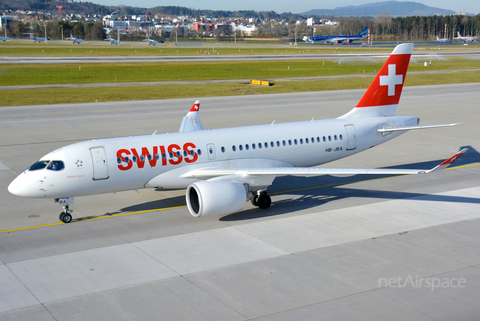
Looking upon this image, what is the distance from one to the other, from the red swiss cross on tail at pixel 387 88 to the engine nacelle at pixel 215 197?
10.5m

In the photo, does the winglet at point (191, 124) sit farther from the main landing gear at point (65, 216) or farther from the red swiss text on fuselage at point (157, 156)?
the main landing gear at point (65, 216)

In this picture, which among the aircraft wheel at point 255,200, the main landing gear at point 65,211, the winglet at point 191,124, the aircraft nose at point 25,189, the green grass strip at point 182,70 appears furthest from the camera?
the green grass strip at point 182,70

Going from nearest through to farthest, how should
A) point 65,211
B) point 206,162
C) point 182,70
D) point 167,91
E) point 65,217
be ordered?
point 65,217 < point 65,211 < point 206,162 < point 167,91 < point 182,70

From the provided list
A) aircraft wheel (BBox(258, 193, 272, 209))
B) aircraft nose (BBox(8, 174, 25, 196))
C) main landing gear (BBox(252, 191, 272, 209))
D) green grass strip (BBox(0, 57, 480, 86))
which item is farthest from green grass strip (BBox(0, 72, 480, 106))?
aircraft wheel (BBox(258, 193, 272, 209))

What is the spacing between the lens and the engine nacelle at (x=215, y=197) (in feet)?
69.3

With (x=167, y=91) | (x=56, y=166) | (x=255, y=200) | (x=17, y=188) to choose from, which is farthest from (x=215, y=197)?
(x=167, y=91)

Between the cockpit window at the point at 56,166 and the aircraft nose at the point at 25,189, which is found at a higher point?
the cockpit window at the point at 56,166

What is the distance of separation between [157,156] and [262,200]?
17.7 ft

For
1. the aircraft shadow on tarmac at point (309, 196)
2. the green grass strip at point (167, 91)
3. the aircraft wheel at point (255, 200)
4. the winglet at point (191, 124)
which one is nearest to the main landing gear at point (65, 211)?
the aircraft shadow on tarmac at point (309, 196)

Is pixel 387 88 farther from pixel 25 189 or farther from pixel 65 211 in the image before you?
pixel 25 189

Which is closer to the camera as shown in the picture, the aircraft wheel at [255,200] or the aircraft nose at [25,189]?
the aircraft nose at [25,189]

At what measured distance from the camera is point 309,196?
86.4 feet

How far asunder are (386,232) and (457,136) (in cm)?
2484

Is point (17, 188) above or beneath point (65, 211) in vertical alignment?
above
